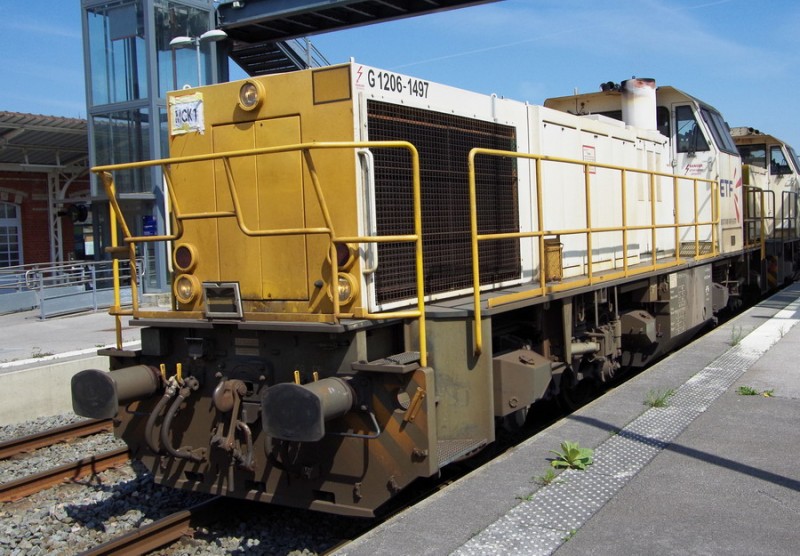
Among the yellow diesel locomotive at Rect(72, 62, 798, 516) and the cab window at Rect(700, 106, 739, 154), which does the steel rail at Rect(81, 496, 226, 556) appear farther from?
the cab window at Rect(700, 106, 739, 154)

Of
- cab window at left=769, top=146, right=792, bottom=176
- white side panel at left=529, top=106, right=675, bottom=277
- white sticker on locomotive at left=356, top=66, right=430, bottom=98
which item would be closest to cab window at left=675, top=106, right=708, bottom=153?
white side panel at left=529, top=106, right=675, bottom=277

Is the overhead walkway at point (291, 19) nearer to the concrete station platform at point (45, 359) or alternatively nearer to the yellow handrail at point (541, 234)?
the concrete station platform at point (45, 359)

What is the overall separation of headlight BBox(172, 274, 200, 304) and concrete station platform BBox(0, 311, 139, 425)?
14.6 feet

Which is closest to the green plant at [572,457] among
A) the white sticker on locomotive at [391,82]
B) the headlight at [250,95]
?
the white sticker on locomotive at [391,82]

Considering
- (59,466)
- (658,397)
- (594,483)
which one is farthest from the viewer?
(59,466)

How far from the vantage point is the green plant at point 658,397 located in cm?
620

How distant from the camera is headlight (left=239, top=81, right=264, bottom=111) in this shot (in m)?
5.07

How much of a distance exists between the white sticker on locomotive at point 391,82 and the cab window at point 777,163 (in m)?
13.6

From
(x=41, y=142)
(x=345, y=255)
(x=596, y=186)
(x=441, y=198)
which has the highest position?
(x=41, y=142)

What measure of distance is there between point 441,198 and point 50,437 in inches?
195

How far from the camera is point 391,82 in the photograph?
5078 millimetres

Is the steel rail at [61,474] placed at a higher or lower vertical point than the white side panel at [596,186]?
lower

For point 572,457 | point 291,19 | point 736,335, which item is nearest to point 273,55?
point 291,19

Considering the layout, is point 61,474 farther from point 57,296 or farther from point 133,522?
point 57,296
